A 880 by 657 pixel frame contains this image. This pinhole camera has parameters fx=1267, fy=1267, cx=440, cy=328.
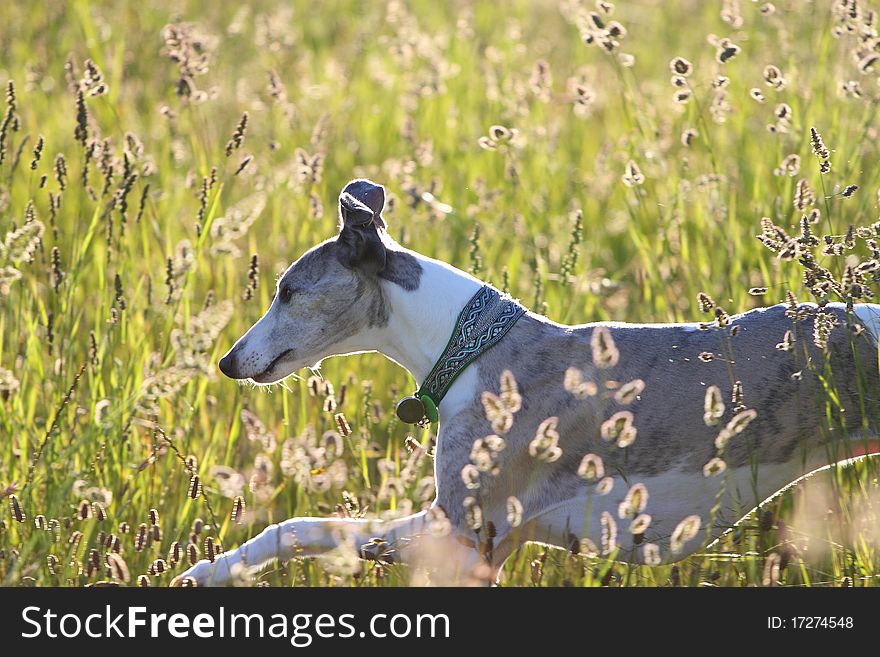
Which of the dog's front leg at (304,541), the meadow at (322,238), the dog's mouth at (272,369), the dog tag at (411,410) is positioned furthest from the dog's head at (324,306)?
the dog's front leg at (304,541)

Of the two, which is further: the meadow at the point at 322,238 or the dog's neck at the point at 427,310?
the dog's neck at the point at 427,310

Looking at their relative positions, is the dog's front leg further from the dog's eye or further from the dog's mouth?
the dog's eye

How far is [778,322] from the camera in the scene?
398cm

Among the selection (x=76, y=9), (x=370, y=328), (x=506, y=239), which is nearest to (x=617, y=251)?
(x=506, y=239)

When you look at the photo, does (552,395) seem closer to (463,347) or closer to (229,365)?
(463,347)

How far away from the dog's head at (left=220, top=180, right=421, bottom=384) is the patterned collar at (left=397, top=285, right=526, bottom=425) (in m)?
0.22

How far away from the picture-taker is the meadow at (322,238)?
4.01 metres

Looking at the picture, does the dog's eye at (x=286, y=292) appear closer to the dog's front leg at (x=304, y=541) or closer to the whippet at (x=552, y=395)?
the whippet at (x=552, y=395)

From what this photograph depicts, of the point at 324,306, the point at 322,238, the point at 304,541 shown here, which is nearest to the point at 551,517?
the point at 304,541

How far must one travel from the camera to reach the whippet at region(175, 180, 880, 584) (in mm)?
3879

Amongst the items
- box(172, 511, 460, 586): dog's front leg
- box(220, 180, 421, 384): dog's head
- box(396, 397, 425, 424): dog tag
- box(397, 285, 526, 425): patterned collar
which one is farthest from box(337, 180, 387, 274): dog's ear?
box(172, 511, 460, 586): dog's front leg

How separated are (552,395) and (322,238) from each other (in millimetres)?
2709

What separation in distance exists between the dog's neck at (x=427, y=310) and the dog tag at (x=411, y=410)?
16 cm

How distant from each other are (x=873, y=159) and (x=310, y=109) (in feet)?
13.4
